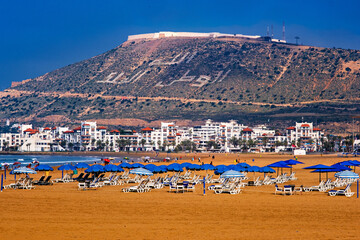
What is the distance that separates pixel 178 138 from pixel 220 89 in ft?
111

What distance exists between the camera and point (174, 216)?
20.5 meters

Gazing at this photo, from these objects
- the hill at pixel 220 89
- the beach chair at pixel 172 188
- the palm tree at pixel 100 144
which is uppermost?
the hill at pixel 220 89

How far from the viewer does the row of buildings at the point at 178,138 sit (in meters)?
132

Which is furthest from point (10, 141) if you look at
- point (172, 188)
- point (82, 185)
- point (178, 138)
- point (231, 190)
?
point (231, 190)

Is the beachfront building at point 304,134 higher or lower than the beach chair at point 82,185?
higher

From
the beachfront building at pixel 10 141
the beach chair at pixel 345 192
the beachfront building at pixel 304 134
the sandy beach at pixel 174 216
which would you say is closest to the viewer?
the sandy beach at pixel 174 216

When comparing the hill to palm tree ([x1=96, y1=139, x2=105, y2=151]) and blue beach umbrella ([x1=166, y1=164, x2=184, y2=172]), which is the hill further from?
blue beach umbrella ([x1=166, y1=164, x2=184, y2=172])

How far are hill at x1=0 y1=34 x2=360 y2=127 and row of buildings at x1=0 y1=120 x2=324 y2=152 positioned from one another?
433 inches

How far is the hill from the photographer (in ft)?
504

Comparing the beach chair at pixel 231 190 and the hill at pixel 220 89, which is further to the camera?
the hill at pixel 220 89

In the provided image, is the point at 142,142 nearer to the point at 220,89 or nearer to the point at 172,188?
the point at 220,89

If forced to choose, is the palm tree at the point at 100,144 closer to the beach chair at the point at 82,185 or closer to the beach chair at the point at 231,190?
the beach chair at the point at 82,185

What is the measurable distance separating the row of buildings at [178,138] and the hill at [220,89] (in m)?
11.0

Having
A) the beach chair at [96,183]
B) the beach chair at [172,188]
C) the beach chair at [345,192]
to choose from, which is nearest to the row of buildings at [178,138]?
the beach chair at [96,183]
